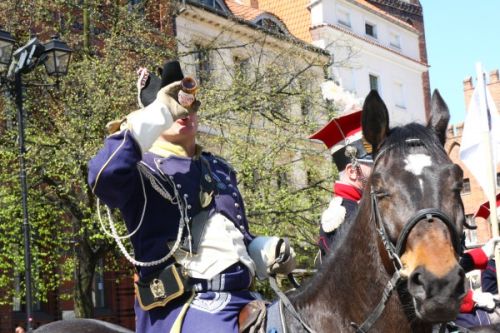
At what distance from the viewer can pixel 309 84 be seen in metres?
18.3

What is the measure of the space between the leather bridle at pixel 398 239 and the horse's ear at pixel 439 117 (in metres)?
0.32

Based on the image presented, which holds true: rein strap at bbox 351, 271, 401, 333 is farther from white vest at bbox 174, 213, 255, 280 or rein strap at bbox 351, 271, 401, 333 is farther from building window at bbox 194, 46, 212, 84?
building window at bbox 194, 46, 212, 84

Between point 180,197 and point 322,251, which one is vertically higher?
point 180,197

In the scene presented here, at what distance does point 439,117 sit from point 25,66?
28.6 feet

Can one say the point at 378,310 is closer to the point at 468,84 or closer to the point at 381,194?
the point at 381,194

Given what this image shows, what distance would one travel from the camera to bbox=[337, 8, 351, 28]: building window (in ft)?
107

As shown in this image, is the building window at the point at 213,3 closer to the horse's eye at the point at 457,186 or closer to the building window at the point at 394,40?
the building window at the point at 394,40

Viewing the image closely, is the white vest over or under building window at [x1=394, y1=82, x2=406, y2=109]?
under

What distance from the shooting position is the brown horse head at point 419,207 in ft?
9.52

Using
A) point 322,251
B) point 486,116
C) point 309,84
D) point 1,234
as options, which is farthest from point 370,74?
point 322,251

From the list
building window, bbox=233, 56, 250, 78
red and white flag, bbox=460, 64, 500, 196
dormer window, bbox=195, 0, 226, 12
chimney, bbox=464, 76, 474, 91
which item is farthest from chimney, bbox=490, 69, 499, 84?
red and white flag, bbox=460, 64, 500, 196

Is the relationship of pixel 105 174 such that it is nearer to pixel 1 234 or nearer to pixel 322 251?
pixel 322 251

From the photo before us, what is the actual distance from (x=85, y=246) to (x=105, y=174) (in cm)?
1163

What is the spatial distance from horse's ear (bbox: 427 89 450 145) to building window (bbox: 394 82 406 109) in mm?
31893
